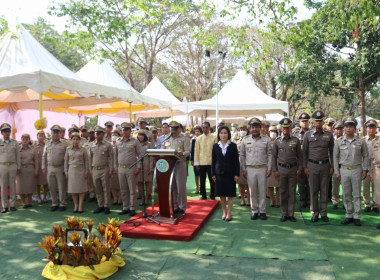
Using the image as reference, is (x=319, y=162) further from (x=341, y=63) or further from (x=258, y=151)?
(x=341, y=63)

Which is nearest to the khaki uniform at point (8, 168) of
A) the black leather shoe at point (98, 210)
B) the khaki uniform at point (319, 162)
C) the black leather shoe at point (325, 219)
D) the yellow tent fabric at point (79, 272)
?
the black leather shoe at point (98, 210)

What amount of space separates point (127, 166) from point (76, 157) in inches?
44.4

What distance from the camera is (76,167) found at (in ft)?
23.1

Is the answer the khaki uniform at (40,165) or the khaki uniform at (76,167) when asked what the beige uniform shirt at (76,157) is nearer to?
the khaki uniform at (76,167)

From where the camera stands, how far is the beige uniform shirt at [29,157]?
25.0 feet

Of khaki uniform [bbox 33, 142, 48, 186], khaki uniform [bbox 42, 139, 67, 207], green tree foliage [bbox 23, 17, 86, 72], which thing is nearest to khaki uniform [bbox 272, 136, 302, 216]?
khaki uniform [bbox 42, 139, 67, 207]

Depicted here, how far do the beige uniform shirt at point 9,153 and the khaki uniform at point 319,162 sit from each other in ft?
19.4

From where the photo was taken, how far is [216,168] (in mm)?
6207

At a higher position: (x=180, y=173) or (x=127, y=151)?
(x=127, y=151)

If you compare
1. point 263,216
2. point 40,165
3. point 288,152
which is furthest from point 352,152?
point 40,165

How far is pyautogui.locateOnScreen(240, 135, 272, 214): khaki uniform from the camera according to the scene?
20.3 ft

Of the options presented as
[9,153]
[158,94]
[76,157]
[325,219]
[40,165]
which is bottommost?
[325,219]

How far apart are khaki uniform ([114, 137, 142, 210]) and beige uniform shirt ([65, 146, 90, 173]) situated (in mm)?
741

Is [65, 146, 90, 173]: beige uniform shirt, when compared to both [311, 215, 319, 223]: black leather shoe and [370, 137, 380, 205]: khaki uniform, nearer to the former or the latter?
[311, 215, 319, 223]: black leather shoe
